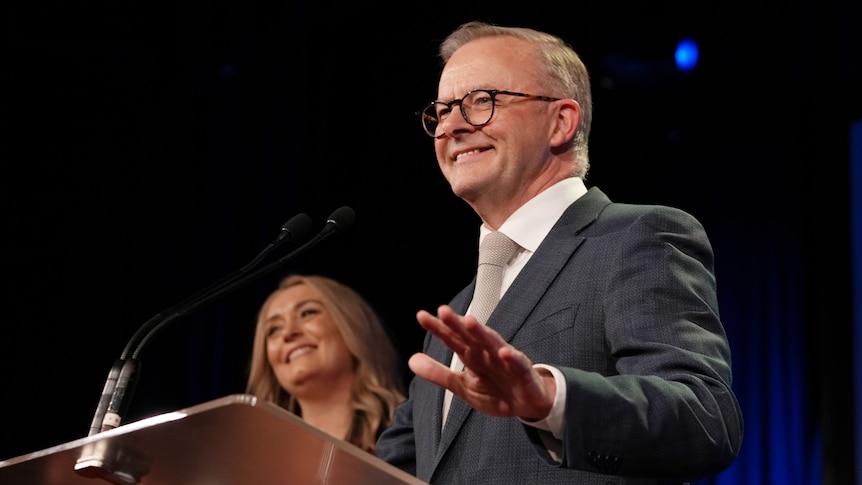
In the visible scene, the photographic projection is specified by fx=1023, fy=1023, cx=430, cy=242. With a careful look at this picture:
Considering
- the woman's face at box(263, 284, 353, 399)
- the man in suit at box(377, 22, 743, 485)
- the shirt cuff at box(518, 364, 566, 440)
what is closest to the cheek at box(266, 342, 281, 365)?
the woman's face at box(263, 284, 353, 399)

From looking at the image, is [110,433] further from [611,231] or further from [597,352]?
[611,231]

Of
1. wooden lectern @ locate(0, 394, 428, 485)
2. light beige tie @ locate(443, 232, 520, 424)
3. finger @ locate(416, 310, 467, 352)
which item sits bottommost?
wooden lectern @ locate(0, 394, 428, 485)

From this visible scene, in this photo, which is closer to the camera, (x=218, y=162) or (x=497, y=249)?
(x=497, y=249)

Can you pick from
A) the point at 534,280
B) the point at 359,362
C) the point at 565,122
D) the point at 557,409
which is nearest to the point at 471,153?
the point at 565,122

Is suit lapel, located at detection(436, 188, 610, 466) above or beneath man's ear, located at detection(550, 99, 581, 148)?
beneath

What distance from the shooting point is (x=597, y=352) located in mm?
1666

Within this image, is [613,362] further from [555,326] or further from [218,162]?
[218,162]

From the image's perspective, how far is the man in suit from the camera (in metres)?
1.26

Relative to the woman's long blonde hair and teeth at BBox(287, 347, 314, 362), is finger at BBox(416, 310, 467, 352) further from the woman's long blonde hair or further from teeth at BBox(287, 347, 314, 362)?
teeth at BBox(287, 347, 314, 362)

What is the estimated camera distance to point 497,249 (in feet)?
6.59

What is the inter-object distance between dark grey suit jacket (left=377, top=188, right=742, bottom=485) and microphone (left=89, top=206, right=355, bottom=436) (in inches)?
15.7

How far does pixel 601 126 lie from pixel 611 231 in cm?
265

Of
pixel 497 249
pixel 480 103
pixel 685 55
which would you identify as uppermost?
pixel 685 55

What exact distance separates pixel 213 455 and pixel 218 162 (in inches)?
151
